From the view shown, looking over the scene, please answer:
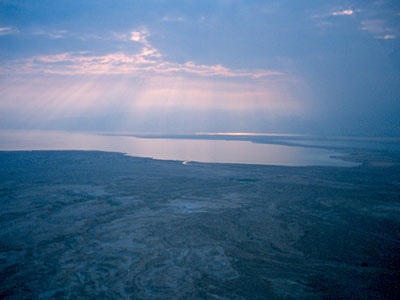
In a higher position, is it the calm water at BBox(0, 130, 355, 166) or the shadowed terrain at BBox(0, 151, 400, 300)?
the calm water at BBox(0, 130, 355, 166)

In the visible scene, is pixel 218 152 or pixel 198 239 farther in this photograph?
pixel 218 152

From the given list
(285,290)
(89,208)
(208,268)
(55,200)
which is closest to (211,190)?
(89,208)

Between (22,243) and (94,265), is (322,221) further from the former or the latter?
(22,243)

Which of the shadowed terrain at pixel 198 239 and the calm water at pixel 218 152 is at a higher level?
the calm water at pixel 218 152

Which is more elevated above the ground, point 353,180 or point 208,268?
point 353,180

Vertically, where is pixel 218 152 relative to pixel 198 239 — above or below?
above

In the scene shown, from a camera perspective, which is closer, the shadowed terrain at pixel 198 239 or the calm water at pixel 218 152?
the shadowed terrain at pixel 198 239

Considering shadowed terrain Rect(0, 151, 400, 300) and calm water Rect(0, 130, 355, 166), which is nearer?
shadowed terrain Rect(0, 151, 400, 300)

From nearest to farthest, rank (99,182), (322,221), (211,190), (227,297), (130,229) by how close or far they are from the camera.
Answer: (227,297) < (130,229) < (322,221) < (211,190) < (99,182)
